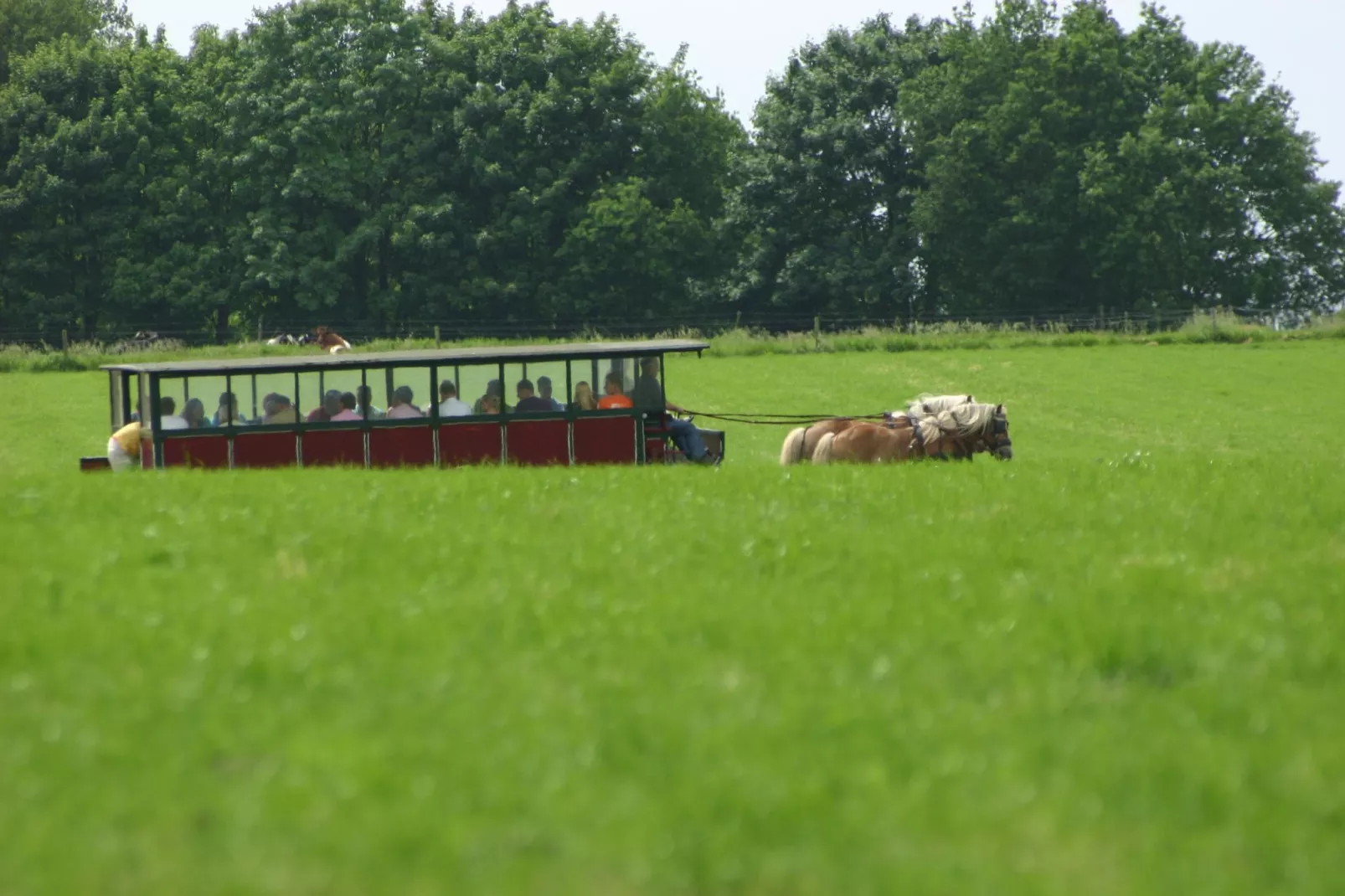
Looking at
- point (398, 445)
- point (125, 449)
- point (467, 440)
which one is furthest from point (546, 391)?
point (125, 449)

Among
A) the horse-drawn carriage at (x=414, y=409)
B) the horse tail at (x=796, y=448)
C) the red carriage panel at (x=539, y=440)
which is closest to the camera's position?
the horse-drawn carriage at (x=414, y=409)

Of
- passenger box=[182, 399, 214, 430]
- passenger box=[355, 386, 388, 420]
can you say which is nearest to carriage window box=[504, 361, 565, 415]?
passenger box=[355, 386, 388, 420]

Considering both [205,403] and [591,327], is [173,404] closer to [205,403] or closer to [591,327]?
[205,403]

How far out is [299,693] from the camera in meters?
7.29

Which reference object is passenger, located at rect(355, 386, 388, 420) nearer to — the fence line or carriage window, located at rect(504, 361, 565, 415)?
carriage window, located at rect(504, 361, 565, 415)

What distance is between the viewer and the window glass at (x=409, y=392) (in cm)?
2036

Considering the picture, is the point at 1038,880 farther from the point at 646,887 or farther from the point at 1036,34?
the point at 1036,34

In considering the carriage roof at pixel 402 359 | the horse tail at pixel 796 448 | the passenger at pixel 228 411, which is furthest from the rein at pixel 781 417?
the passenger at pixel 228 411

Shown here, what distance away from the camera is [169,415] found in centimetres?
1991

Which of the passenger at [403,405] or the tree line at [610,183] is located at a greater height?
the tree line at [610,183]

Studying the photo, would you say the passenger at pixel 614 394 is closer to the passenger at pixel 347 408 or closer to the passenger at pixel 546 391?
the passenger at pixel 546 391

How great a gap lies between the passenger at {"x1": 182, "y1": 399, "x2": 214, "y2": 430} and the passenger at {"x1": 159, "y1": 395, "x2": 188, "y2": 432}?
2.3 inches

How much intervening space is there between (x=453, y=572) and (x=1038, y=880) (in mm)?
5410

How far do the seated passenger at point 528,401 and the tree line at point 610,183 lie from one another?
4852 centimetres
